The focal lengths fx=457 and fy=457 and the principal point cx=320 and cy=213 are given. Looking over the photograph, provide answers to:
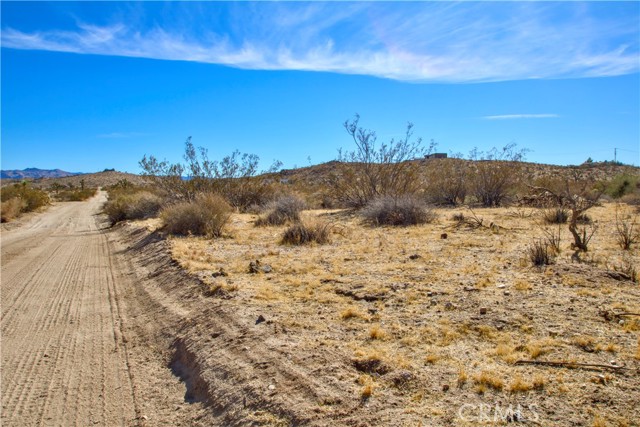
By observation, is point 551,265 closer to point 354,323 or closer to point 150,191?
point 354,323

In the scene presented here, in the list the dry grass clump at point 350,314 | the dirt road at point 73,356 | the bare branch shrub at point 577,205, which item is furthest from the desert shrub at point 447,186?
the dry grass clump at point 350,314

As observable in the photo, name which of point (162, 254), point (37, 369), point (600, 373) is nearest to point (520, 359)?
point (600, 373)

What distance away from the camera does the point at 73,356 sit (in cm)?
536

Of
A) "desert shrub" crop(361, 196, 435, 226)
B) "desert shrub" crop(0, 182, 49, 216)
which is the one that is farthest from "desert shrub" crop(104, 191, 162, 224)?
"desert shrub" crop(361, 196, 435, 226)

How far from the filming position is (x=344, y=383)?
4031 millimetres

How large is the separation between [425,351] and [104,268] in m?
8.78

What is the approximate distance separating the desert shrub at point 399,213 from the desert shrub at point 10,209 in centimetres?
2143

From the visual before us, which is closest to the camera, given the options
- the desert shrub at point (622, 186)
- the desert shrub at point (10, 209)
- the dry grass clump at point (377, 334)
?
the dry grass clump at point (377, 334)

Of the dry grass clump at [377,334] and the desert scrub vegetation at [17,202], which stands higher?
the desert scrub vegetation at [17,202]

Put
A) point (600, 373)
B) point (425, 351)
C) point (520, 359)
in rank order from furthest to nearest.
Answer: point (425, 351) → point (520, 359) → point (600, 373)

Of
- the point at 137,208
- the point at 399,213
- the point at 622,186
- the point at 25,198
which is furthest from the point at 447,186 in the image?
the point at 25,198

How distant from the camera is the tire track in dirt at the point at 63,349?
4191 millimetres

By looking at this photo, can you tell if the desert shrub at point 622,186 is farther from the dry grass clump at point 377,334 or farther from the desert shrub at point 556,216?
the dry grass clump at point 377,334

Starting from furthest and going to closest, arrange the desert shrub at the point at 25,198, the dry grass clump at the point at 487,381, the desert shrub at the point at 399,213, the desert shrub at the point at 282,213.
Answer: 1. the desert shrub at the point at 25,198
2. the desert shrub at the point at 282,213
3. the desert shrub at the point at 399,213
4. the dry grass clump at the point at 487,381
